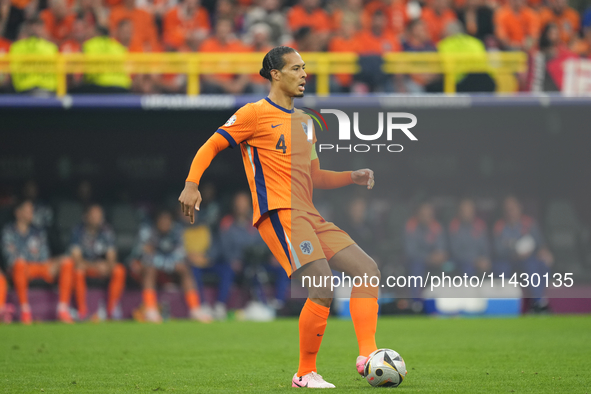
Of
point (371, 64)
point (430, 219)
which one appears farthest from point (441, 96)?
point (430, 219)

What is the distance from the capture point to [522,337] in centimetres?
809

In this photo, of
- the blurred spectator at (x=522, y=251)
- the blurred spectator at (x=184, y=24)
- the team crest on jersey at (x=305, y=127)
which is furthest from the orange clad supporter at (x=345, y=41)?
the team crest on jersey at (x=305, y=127)

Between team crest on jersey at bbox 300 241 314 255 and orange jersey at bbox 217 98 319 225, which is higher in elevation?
orange jersey at bbox 217 98 319 225

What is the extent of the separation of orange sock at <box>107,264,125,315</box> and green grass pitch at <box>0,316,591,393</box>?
0.50m

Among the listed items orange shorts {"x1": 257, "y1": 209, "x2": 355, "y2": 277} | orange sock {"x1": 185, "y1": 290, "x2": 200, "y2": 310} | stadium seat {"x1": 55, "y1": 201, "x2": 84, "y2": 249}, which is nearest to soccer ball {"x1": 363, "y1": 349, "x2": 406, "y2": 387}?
orange shorts {"x1": 257, "y1": 209, "x2": 355, "y2": 277}

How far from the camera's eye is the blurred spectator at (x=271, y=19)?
12227mm

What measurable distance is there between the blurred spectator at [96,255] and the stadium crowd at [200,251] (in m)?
0.01

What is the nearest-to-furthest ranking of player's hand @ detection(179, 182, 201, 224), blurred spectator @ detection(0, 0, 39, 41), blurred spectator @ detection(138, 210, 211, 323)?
player's hand @ detection(179, 182, 201, 224), blurred spectator @ detection(138, 210, 211, 323), blurred spectator @ detection(0, 0, 39, 41)

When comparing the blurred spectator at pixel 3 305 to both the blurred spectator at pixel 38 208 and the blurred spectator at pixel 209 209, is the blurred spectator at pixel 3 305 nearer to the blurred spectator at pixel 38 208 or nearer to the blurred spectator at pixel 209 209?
the blurred spectator at pixel 38 208

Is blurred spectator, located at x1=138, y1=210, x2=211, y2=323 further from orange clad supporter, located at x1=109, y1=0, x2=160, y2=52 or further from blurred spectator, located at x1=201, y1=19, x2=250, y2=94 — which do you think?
orange clad supporter, located at x1=109, y1=0, x2=160, y2=52

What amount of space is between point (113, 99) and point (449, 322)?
17.7ft

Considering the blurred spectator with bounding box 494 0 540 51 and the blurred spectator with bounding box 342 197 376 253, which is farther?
the blurred spectator with bounding box 494 0 540 51

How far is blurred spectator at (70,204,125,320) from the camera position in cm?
1083

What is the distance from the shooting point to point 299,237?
4.52 meters
